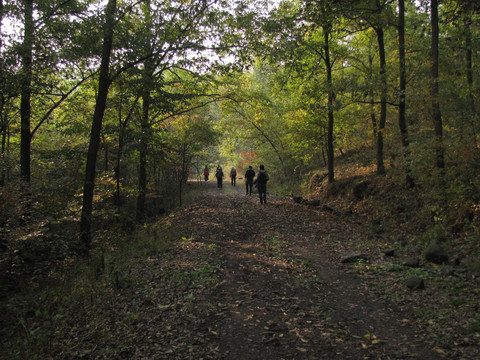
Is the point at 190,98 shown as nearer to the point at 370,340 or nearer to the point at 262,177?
the point at 262,177

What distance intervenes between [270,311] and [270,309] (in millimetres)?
63

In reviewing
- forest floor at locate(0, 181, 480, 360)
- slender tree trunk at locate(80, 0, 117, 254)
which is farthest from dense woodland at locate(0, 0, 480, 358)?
forest floor at locate(0, 181, 480, 360)

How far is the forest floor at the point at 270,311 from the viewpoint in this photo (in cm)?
422

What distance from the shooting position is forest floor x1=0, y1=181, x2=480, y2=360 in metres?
4.22

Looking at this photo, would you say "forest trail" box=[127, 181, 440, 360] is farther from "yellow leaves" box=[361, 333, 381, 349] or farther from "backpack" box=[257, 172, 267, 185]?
"backpack" box=[257, 172, 267, 185]

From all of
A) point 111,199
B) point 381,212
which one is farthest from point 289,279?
point 111,199

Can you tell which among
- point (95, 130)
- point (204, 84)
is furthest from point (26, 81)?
point (204, 84)

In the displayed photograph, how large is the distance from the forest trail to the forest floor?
0.02 meters

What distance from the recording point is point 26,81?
10.3 metres

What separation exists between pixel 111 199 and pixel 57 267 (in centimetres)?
723

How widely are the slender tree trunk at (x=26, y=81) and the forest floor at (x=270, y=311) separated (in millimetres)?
7139

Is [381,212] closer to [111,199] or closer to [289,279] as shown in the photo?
[289,279]

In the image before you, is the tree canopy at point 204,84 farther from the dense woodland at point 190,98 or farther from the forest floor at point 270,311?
the forest floor at point 270,311

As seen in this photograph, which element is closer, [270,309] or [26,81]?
[270,309]
